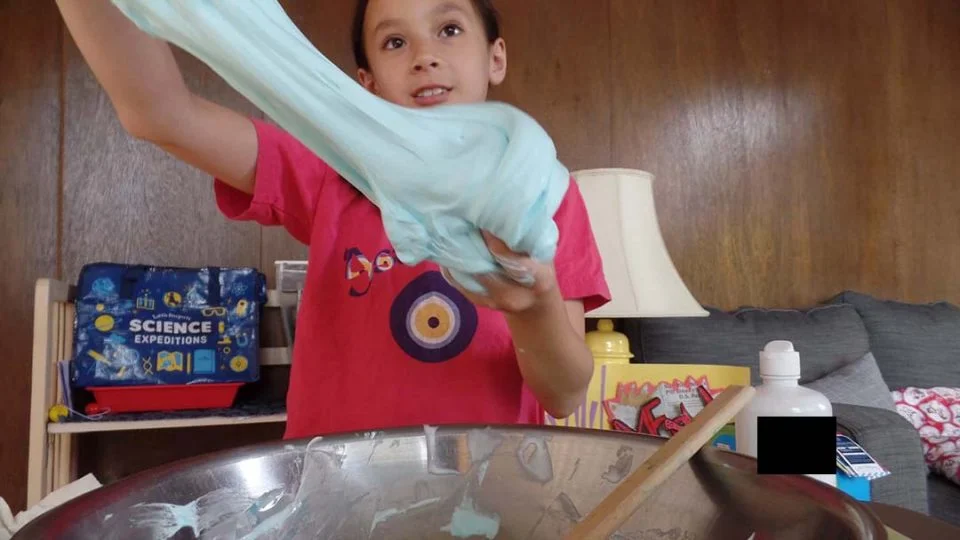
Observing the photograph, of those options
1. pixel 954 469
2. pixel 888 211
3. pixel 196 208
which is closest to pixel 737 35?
pixel 888 211

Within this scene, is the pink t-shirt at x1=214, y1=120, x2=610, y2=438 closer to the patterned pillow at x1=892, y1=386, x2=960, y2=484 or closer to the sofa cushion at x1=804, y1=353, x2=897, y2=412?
the sofa cushion at x1=804, y1=353, x2=897, y2=412

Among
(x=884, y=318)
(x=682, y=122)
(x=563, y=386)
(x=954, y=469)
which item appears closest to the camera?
(x=563, y=386)

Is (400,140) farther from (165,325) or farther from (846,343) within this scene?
(846,343)

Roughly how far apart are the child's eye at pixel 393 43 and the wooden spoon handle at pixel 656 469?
18.0 inches

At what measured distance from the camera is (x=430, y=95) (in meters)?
0.68

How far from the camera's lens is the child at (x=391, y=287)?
2.19 ft

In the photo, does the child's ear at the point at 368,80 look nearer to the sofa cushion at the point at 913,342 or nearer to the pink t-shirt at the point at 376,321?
the pink t-shirt at the point at 376,321

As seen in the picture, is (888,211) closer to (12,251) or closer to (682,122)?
(682,122)

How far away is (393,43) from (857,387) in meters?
1.39

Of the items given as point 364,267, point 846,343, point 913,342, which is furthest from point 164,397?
point 913,342

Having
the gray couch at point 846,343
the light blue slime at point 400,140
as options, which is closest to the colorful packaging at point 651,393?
the gray couch at point 846,343

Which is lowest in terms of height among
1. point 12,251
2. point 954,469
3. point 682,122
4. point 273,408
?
point 954,469

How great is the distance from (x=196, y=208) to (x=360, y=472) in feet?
4.82

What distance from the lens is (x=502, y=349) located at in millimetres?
702
